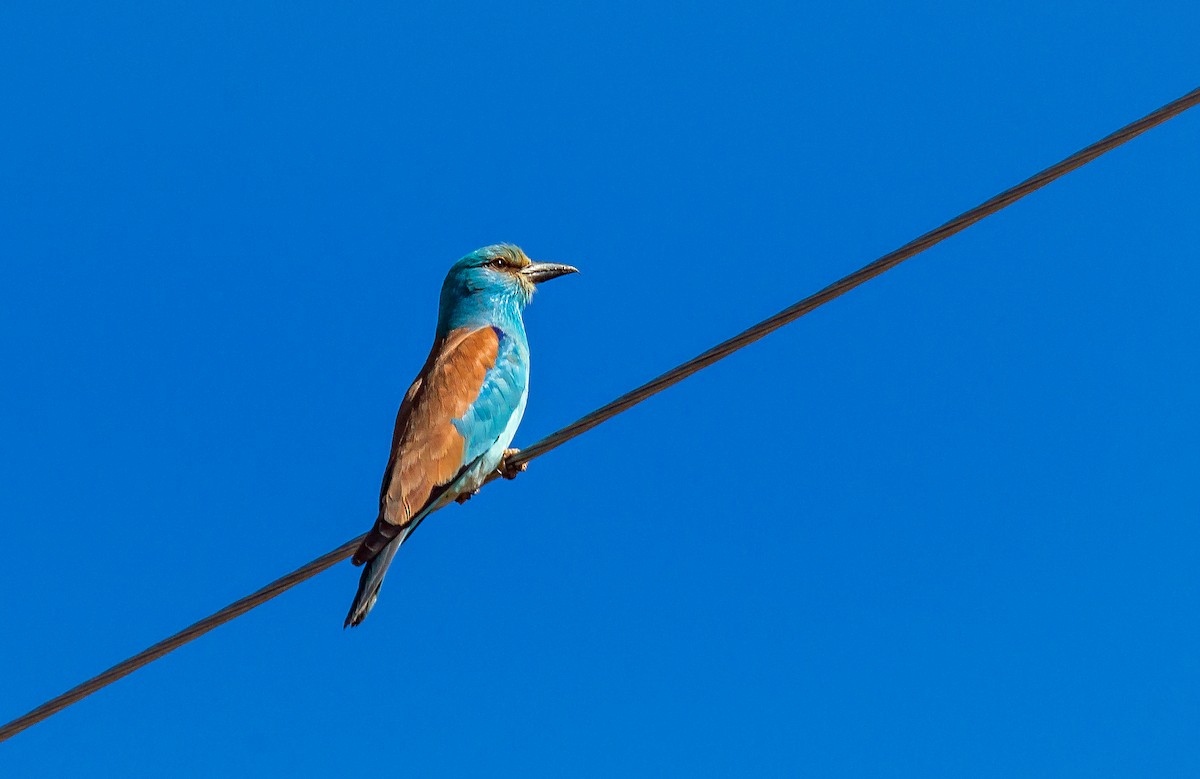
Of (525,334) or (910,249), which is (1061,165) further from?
(525,334)

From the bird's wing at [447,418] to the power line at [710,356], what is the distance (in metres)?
0.98

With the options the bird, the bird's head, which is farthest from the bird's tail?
the bird's head

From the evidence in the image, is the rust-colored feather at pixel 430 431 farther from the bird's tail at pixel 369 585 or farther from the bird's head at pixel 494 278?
the bird's head at pixel 494 278

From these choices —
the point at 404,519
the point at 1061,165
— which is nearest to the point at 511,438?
the point at 404,519

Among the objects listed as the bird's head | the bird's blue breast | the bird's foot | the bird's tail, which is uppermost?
the bird's head

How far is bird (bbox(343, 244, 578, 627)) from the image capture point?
5898 millimetres

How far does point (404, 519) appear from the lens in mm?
5875

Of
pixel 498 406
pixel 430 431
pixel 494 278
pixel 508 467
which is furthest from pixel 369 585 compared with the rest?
pixel 494 278

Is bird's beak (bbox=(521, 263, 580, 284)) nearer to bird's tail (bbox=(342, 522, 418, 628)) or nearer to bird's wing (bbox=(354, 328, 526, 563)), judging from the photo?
bird's wing (bbox=(354, 328, 526, 563))

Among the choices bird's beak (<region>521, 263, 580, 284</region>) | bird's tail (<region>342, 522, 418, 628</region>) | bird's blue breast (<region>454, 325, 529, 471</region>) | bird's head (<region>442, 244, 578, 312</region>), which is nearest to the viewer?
bird's tail (<region>342, 522, 418, 628</region>)

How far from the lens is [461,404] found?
6629 millimetres

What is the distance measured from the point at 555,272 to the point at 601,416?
322cm

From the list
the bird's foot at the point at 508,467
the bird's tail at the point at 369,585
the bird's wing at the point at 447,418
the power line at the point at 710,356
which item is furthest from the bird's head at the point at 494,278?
the power line at the point at 710,356

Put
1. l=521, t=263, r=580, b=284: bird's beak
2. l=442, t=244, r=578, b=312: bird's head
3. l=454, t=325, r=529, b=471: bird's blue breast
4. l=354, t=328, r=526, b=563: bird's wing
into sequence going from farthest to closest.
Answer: l=521, t=263, r=580, b=284: bird's beak
l=442, t=244, r=578, b=312: bird's head
l=454, t=325, r=529, b=471: bird's blue breast
l=354, t=328, r=526, b=563: bird's wing
